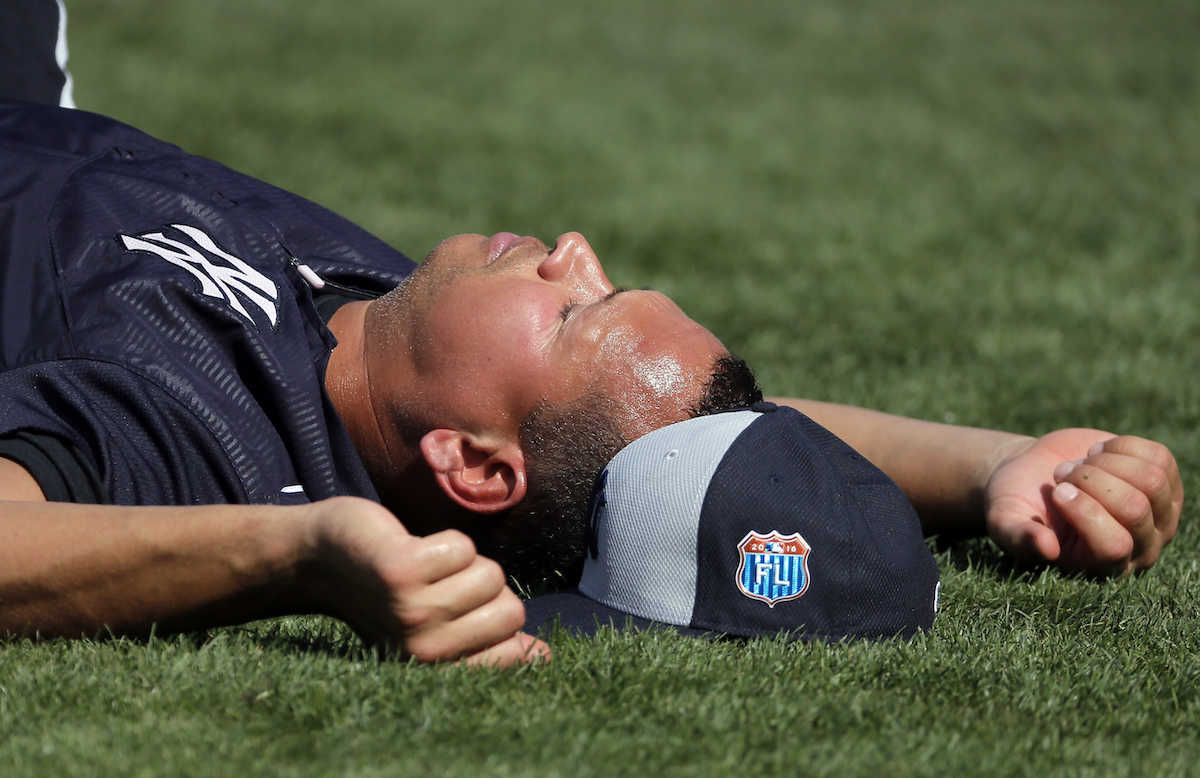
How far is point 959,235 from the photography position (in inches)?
368

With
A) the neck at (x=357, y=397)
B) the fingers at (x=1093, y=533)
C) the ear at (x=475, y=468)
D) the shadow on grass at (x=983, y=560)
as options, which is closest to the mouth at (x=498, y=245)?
the neck at (x=357, y=397)

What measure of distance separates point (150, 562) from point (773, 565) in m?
1.22

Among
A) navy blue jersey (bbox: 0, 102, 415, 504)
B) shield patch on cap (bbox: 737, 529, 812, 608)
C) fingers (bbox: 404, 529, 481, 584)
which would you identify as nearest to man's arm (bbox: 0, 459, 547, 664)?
fingers (bbox: 404, 529, 481, 584)

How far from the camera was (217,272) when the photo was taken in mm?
3195

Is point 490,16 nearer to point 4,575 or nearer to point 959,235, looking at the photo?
point 959,235

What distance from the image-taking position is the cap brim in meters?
2.70

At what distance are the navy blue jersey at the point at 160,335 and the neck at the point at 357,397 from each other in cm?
4

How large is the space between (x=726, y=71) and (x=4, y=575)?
12154 millimetres

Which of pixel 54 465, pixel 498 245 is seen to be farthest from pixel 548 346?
pixel 54 465

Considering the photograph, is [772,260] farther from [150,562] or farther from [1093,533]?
[150,562]

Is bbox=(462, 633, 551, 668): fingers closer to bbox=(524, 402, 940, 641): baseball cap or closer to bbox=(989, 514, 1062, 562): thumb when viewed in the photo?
bbox=(524, 402, 940, 641): baseball cap

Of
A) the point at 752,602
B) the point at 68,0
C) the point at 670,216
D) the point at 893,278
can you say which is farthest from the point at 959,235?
the point at 68,0

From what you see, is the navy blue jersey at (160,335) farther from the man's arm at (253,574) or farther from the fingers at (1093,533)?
the fingers at (1093,533)

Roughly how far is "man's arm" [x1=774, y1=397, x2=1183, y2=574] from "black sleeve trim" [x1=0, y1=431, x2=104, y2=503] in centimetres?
216
